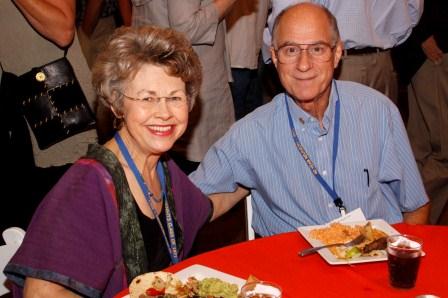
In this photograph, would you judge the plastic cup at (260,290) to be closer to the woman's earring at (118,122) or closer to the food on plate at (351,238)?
the food on plate at (351,238)

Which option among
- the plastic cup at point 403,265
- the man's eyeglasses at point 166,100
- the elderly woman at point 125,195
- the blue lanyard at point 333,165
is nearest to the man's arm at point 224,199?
the elderly woman at point 125,195

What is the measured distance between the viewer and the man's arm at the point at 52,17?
8.34ft

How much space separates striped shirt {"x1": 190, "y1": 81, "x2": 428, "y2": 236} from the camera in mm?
2529

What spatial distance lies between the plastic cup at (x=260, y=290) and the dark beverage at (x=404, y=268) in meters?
0.35

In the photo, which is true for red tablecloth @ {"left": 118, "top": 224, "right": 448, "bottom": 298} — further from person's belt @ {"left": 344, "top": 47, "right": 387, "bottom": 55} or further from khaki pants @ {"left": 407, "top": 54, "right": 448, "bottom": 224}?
khaki pants @ {"left": 407, "top": 54, "right": 448, "bottom": 224}

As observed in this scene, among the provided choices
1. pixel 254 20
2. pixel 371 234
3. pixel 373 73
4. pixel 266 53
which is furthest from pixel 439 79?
pixel 371 234

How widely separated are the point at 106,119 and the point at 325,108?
3.21m

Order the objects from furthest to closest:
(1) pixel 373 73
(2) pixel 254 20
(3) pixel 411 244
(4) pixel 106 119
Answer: (4) pixel 106 119
(2) pixel 254 20
(1) pixel 373 73
(3) pixel 411 244

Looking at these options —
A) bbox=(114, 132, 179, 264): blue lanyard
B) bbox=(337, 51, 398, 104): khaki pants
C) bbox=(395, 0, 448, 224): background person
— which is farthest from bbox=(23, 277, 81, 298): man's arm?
bbox=(395, 0, 448, 224): background person

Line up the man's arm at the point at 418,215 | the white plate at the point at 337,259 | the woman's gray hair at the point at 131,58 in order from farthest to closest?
the man's arm at the point at 418,215, the woman's gray hair at the point at 131,58, the white plate at the point at 337,259

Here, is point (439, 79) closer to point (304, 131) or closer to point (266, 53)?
point (266, 53)

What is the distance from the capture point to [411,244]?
6.04 feet

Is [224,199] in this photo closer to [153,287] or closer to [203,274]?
[203,274]

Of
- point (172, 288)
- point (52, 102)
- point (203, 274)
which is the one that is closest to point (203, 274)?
point (203, 274)
